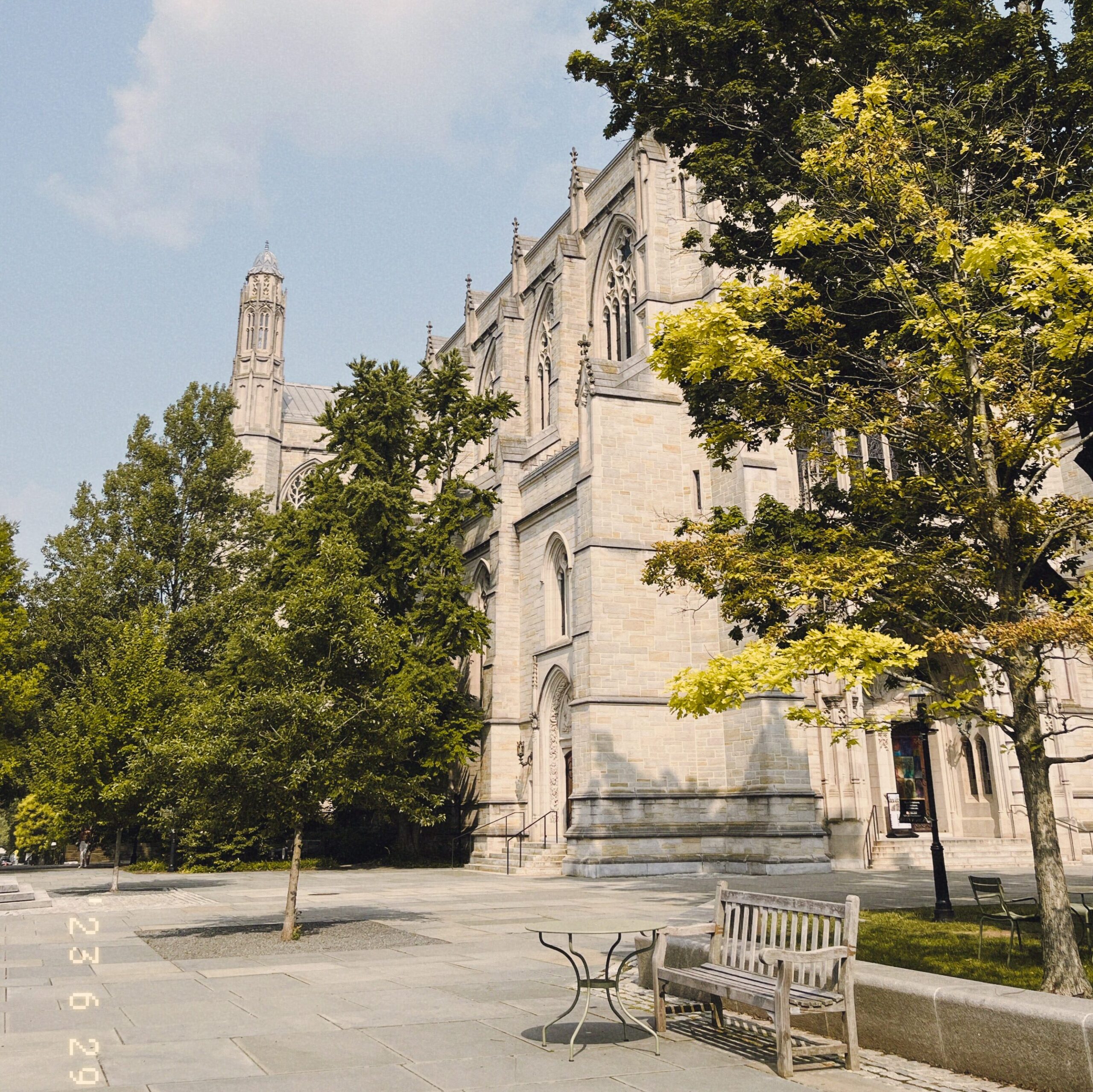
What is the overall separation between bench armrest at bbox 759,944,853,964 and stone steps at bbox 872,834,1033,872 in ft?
58.7

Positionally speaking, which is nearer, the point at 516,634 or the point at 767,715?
the point at 767,715

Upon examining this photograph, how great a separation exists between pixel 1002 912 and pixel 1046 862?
9.09 ft

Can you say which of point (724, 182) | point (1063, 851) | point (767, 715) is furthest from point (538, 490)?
point (724, 182)

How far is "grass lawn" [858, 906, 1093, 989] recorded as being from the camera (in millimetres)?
7824

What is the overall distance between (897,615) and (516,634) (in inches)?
871

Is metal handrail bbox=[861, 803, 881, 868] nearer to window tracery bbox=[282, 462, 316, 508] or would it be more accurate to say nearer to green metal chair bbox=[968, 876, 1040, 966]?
green metal chair bbox=[968, 876, 1040, 966]

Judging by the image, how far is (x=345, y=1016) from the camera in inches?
287

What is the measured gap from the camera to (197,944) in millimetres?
11602

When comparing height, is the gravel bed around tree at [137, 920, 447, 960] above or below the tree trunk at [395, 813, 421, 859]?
below

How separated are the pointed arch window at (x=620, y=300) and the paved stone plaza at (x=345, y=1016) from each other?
21.2m

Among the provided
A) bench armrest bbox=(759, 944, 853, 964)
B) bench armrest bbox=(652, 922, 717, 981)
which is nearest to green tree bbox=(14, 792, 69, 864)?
bench armrest bbox=(652, 922, 717, 981)

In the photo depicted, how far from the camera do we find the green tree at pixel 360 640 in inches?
491

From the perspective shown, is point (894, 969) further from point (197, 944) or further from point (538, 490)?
point (538, 490)

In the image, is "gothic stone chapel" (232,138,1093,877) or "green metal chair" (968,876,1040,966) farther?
"gothic stone chapel" (232,138,1093,877)
